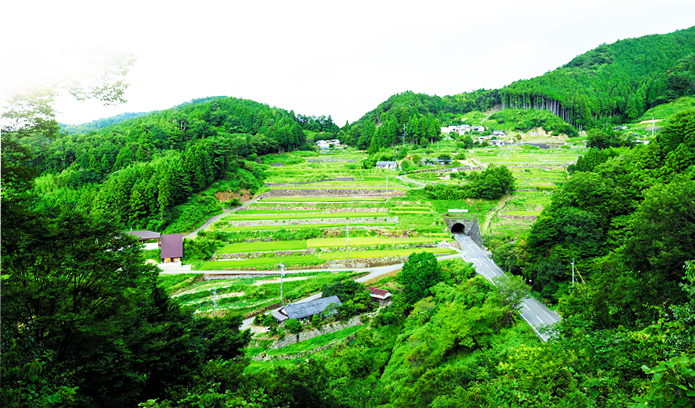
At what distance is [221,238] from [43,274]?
23701mm

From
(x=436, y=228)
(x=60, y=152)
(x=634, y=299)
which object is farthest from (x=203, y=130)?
(x=634, y=299)

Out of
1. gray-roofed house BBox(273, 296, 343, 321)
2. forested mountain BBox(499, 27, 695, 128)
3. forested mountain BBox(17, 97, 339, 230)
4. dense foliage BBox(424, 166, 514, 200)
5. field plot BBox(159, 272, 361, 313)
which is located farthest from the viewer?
forested mountain BBox(499, 27, 695, 128)

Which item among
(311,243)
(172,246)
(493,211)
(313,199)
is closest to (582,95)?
(493,211)

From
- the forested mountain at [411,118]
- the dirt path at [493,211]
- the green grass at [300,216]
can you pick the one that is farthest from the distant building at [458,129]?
the green grass at [300,216]

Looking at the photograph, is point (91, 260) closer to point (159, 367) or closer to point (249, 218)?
point (159, 367)

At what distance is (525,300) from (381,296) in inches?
300

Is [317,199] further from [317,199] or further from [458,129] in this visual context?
[458,129]

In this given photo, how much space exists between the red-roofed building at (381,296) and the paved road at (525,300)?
6089mm

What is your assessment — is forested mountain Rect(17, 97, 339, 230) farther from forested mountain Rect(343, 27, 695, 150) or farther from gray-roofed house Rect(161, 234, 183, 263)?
forested mountain Rect(343, 27, 695, 150)

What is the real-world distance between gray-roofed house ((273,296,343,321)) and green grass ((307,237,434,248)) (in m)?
7.90

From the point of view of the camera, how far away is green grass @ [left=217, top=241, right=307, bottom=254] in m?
26.7

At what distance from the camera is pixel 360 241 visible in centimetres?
2836

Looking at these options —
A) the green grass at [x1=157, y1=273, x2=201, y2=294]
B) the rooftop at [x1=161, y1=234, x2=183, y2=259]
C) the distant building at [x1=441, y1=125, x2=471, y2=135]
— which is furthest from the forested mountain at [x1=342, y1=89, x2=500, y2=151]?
the green grass at [x1=157, y1=273, x2=201, y2=294]

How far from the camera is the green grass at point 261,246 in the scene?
26711 millimetres
